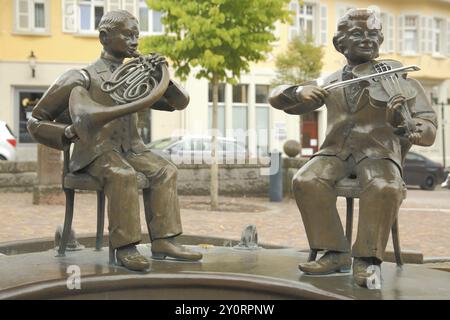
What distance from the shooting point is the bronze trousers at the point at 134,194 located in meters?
3.95

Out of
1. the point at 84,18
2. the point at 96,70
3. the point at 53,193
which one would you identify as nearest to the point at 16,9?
the point at 84,18

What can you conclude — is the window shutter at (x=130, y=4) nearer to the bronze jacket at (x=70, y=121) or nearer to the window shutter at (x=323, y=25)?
the window shutter at (x=323, y=25)

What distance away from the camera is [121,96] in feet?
13.5

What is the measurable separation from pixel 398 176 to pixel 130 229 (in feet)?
5.24

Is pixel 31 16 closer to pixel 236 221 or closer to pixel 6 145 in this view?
pixel 6 145

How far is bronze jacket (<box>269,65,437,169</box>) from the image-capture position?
3900 millimetres

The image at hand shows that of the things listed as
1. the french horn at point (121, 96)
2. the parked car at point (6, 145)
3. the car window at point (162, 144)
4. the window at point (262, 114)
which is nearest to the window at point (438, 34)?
the window at point (262, 114)

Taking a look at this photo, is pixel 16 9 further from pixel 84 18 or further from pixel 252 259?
pixel 252 259

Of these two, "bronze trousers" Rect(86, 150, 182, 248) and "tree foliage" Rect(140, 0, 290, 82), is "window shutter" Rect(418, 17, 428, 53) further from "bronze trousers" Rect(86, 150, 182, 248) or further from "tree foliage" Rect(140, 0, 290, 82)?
"bronze trousers" Rect(86, 150, 182, 248)

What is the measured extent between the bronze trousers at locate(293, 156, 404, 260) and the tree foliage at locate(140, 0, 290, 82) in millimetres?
7569

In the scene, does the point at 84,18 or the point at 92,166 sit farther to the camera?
the point at 84,18

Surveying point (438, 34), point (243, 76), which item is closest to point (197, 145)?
point (243, 76)

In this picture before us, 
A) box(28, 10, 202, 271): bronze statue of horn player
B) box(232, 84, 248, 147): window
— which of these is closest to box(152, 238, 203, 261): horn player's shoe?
box(28, 10, 202, 271): bronze statue of horn player
